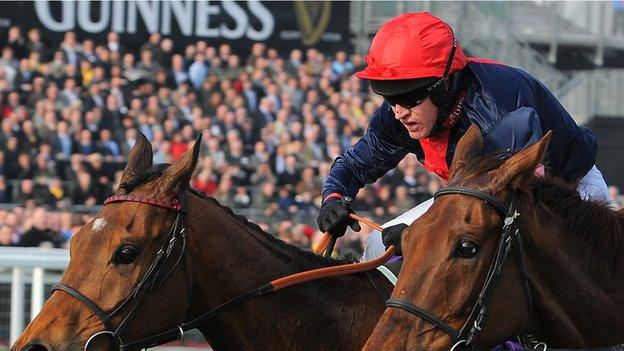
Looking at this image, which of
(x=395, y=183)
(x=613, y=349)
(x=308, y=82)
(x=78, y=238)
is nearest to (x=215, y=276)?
(x=78, y=238)

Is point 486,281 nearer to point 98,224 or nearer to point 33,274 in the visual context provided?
point 98,224

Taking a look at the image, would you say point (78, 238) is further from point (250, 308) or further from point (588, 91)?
point (588, 91)

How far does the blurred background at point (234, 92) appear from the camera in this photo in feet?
32.4

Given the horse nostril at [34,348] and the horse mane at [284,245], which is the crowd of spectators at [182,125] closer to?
the horse mane at [284,245]

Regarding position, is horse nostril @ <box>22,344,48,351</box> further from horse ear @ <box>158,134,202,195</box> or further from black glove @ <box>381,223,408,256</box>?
black glove @ <box>381,223,408,256</box>

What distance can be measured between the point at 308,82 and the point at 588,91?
12.8 ft

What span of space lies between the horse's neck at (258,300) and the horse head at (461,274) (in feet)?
3.09

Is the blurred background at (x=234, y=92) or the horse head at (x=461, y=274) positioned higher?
the horse head at (x=461, y=274)

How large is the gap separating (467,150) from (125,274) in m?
1.16

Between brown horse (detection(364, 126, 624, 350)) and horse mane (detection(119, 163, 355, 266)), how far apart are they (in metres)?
1.04

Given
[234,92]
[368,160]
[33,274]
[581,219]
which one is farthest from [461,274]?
[234,92]

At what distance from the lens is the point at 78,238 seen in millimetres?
3398

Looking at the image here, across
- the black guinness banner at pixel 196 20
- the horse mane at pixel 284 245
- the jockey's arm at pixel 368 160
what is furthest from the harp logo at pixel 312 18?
the horse mane at pixel 284 245

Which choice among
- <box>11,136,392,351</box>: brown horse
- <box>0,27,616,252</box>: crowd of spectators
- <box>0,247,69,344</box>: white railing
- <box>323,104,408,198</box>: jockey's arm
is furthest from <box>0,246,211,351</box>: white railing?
<box>0,27,616,252</box>: crowd of spectators
